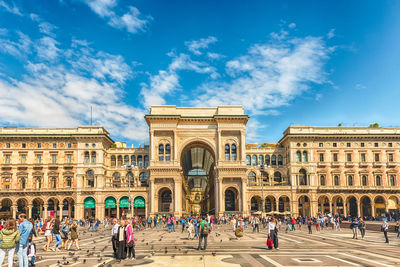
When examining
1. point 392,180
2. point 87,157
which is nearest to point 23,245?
point 87,157

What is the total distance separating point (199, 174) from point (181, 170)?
4822cm

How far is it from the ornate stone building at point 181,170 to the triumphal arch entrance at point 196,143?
0.62 feet

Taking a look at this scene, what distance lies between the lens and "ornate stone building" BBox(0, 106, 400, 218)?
6712 centimetres

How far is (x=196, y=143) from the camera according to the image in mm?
70750

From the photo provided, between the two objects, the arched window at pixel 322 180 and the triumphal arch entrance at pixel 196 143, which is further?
the arched window at pixel 322 180

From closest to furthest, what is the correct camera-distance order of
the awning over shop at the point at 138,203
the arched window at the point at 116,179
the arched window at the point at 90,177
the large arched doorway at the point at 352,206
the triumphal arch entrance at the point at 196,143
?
the triumphal arch entrance at the point at 196,143
the awning over shop at the point at 138,203
the arched window at the point at 90,177
the large arched doorway at the point at 352,206
the arched window at the point at 116,179

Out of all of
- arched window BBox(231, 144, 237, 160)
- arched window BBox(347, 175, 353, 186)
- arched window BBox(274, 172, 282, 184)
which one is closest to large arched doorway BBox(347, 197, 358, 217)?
arched window BBox(347, 175, 353, 186)

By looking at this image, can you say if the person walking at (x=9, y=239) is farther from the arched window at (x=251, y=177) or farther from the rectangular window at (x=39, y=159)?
the arched window at (x=251, y=177)

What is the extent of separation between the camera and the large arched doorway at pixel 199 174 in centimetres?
8294

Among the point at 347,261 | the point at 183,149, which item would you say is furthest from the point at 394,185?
the point at 347,261

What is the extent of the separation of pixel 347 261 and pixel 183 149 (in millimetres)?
54759

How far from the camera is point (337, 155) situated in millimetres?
A: 73188

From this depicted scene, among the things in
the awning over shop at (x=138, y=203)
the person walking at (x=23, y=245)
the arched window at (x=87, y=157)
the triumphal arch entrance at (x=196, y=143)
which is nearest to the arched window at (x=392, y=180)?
the triumphal arch entrance at (x=196, y=143)

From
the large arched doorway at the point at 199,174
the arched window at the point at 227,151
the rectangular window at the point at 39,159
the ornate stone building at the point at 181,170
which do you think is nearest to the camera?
the ornate stone building at the point at 181,170
